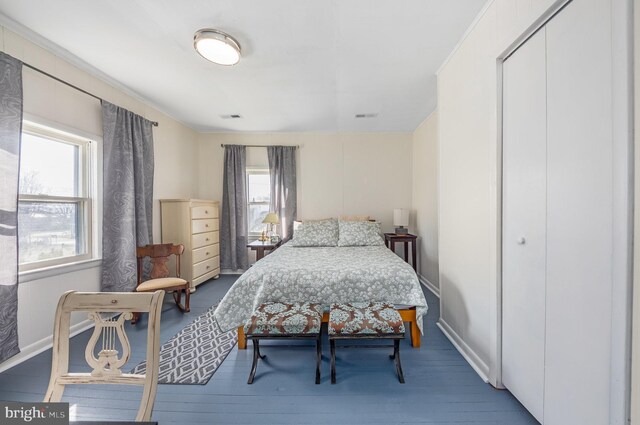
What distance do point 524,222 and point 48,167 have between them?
3766mm

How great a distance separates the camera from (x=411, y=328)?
2047mm

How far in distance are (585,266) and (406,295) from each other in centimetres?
117

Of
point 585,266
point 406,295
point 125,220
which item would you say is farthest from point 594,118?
point 125,220

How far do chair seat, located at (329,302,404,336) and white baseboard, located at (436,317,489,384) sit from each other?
24.9 inches

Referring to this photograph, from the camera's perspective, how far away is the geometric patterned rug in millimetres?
1714

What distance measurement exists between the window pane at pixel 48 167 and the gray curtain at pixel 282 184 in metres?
2.35

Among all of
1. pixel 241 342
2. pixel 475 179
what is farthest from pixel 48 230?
pixel 475 179

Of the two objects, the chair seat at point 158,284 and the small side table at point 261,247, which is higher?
the small side table at point 261,247

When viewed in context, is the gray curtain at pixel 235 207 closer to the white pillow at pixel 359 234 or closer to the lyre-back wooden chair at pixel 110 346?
the white pillow at pixel 359 234

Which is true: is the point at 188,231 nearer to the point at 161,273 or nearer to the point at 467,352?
the point at 161,273

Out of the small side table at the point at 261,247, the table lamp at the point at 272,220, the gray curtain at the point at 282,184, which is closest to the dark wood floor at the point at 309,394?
the small side table at the point at 261,247

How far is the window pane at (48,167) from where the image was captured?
2004 mm

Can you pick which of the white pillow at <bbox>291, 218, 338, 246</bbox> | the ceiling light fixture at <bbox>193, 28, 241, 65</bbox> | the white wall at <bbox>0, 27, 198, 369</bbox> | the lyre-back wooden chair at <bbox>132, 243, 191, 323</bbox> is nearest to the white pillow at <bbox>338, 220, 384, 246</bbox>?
the white pillow at <bbox>291, 218, 338, 246</bbox>

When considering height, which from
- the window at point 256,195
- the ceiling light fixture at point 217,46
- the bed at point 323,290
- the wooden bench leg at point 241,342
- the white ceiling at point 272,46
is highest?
the white ceiling at point 272,46
